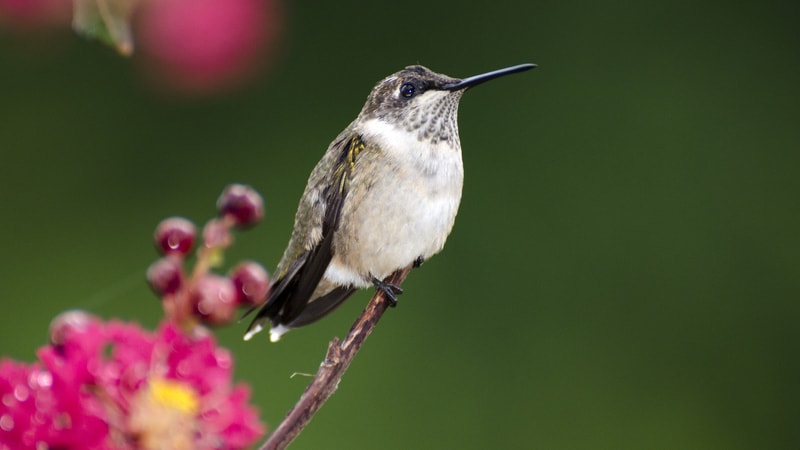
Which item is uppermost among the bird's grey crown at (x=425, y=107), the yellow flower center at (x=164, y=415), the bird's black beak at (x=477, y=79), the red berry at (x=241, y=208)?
the bird's black beak at (x=477, y=79)

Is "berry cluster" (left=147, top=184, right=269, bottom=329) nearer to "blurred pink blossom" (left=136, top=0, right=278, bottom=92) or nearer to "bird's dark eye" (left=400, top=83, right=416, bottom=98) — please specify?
"blurred pink blossom" (left=136, top=0, right=278, bottom=92)

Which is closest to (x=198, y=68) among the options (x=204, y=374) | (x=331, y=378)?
(x=331, y=378)

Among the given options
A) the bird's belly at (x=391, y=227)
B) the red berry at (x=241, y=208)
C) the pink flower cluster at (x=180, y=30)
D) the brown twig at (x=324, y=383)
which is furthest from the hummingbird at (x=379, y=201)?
the red berry at (x=241, y=208)

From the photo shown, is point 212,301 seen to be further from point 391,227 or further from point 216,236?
point 391,227

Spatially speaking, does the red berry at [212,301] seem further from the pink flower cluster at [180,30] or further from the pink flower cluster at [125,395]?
the pink flower cluster at [180,30]

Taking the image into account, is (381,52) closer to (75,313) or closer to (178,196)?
(178,196)

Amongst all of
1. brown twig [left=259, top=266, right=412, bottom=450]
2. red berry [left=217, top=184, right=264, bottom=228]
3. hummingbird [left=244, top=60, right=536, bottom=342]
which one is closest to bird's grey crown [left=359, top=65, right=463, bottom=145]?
hummingbird [left=244, top=60, right=536, bottom=342]
